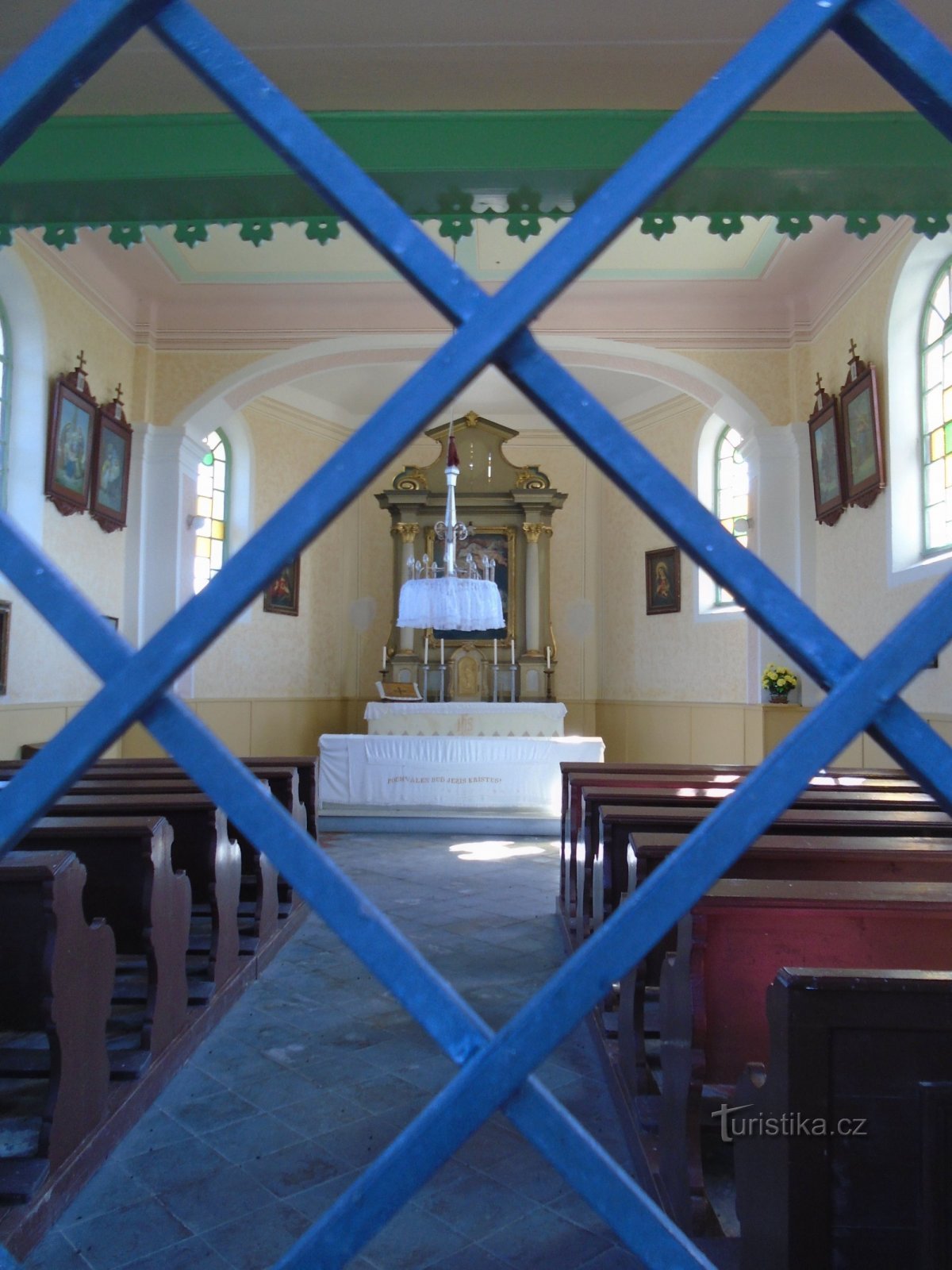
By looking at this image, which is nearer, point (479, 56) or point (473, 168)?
point (479, 56)

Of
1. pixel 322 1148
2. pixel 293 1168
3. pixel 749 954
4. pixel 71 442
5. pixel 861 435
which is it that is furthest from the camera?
pixel 71 442

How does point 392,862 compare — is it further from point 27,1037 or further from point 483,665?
point 483,665

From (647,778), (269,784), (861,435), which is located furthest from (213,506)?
(647,778)

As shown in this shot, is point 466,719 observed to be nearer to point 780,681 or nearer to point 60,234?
point 780,681

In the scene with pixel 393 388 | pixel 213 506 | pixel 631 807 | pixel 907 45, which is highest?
pixel 393 388

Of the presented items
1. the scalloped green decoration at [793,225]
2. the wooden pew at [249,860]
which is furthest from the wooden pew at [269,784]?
the scalloped green decoration at [793,225]

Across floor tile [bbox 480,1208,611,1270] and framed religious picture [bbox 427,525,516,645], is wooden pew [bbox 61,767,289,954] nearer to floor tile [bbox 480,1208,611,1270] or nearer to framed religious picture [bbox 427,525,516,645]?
floor tile [bbox 480,1208,611,1270]

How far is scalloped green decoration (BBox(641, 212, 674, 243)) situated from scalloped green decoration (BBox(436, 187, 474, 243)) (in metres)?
0.80

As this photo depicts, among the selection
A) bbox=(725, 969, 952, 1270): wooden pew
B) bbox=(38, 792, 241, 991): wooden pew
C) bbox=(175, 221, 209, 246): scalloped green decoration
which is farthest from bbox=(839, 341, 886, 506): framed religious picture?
bbox=(725, 969, 952, 1270): wooden pew

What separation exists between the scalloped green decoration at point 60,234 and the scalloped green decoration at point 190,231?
0.45m

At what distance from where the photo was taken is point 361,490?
28.7 inches

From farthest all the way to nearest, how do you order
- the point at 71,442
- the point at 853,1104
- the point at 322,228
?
the point at 71,442 → the point at 322,228 → the point at 853,1104

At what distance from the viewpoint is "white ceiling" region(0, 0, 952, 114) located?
145 inches

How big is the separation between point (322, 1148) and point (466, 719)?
6.78 m
